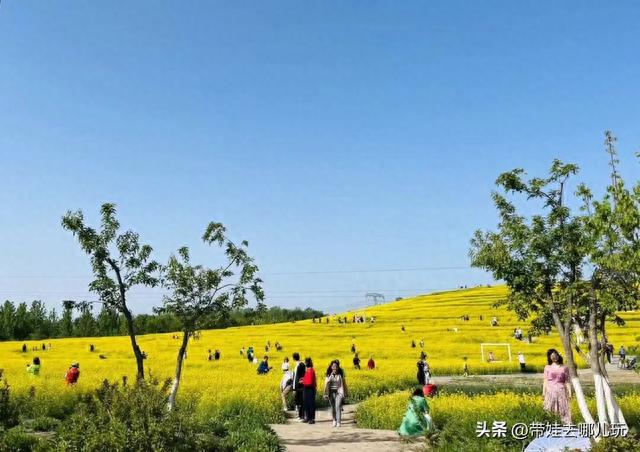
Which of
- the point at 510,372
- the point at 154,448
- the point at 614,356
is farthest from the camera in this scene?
the point at 614,356

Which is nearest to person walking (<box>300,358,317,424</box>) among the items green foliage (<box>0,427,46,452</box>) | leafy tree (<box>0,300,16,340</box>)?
green foliage (<box>0,427,46,452</box>)

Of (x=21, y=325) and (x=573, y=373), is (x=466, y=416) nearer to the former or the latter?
(x=573, y=373)

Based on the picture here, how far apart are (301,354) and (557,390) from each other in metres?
44.2

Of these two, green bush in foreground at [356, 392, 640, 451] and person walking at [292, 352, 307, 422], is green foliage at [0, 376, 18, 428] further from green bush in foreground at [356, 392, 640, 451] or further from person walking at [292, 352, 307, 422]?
green bush in foreground at [356, 392, 640, 451]

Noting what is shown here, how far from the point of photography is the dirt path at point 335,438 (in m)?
15.1

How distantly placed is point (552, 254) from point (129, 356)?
57027 mm

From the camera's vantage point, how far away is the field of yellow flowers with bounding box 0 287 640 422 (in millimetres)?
24672

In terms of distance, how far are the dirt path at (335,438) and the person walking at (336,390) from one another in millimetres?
428

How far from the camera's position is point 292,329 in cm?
8906

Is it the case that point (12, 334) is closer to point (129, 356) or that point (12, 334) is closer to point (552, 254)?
point (129, 356)

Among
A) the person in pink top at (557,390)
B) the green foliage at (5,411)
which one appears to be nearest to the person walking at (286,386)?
the person in pink top at (557,390)

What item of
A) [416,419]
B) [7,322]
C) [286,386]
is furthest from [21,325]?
Result: [416,419]

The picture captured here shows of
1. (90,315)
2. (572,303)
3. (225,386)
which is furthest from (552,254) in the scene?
(225,386)

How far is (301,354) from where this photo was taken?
58.2 metres
